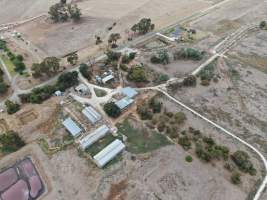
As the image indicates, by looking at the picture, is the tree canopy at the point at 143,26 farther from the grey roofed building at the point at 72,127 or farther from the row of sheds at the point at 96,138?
the grey roofed building at the point at 72,127

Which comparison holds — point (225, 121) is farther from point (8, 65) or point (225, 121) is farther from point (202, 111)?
point (8, 65)

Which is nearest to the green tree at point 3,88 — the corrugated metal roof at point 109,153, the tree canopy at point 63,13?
the corrugated metal roof at point 109,153

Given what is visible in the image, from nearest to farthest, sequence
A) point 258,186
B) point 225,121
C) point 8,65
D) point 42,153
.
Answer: point 258,186 < point 42,153 < point 225,121 < point 8,65

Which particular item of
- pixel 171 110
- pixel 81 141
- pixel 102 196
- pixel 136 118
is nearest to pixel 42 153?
pixel 81 141

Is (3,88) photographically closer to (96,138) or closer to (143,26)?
(96,138)

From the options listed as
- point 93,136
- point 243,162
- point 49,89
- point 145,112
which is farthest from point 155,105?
point 49,89

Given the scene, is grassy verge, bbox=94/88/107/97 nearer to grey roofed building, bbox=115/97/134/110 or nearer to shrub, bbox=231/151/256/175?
grey roofed building, bbox=115/97/134/110
